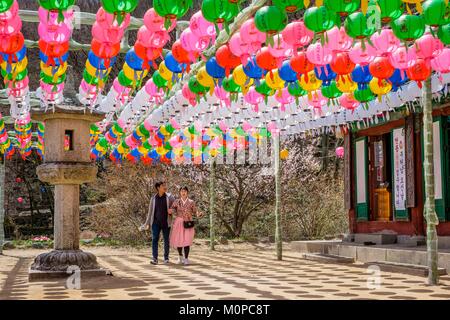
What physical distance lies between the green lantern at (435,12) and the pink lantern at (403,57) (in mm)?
908

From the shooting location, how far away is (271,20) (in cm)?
646

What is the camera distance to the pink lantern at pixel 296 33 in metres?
6.92

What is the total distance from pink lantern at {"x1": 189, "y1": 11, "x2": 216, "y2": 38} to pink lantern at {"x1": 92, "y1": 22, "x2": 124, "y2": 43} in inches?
31.8

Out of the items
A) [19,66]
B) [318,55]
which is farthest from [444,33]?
[19,66]

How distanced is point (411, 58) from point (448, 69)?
3.00 ft

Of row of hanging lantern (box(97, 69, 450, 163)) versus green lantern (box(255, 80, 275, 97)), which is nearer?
green lantern (box(255, 80, 275, 97))

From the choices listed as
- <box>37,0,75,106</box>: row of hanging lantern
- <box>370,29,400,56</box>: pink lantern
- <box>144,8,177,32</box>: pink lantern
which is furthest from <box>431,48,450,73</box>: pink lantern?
<box>37,0,75,106</box>: row of hanging lantern

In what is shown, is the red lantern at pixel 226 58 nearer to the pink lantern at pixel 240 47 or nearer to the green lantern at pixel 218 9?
the pink lantern at pixel 240 47

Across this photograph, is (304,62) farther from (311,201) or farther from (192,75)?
(311,201)

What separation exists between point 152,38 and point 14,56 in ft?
7.64

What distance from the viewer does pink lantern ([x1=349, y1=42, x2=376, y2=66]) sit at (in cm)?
741

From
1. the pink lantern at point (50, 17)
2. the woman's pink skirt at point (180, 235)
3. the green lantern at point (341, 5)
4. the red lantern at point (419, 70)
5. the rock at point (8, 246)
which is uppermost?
the pink lantern at point (50, 17)

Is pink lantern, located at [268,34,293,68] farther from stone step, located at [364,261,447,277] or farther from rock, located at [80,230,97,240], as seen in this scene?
rock, located at [80,230,97,240]

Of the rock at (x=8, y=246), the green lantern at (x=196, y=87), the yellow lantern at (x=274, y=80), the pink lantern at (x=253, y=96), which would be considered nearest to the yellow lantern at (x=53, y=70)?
the green lantern at (x=196, y=87)
